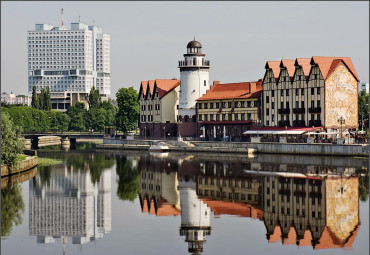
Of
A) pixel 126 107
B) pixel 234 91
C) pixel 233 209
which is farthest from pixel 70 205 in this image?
pixel 126 107

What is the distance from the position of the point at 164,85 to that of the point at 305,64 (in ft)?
134

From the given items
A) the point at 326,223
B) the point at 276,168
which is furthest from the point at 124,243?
the point at 276,168

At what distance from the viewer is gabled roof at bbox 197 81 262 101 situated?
14939 centimetres

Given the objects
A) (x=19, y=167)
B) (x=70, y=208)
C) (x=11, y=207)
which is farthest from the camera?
(x=19, y=167)

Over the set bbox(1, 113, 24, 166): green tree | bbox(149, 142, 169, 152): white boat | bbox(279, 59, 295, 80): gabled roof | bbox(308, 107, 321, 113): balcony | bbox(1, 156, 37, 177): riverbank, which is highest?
bbox(279, 59, 295, 80): gabled roof

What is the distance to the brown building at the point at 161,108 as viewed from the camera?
6521 inches

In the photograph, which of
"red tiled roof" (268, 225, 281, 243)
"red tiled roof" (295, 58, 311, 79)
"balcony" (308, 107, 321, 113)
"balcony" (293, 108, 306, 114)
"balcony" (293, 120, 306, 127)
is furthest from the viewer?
"red tiled roof" (295, 58, 311, 79)

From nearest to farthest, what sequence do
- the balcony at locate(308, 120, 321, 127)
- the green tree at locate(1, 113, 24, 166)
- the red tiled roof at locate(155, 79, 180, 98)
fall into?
the green tree at locate(1, 113, 24, 166) < the balcony at locate(308, 120, 321, 127) < the red tiled roof at locate(155, 79, 180, 98)

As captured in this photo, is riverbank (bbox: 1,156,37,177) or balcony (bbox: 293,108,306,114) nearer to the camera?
riverbank (bbox: 1,156,37,177)

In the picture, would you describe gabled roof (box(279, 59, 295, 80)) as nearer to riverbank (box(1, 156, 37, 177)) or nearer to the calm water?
the calm water

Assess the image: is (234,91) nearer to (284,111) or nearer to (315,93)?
(284,111)

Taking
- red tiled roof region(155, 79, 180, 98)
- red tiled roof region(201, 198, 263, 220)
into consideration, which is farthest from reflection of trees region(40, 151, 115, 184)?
red tiled roof region(155, 79, 180, 98)

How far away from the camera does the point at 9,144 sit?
296 feet

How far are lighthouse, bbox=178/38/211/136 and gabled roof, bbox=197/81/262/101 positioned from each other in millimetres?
1934
